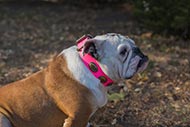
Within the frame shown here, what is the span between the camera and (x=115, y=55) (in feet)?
11.8

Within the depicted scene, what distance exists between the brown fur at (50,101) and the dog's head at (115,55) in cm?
25

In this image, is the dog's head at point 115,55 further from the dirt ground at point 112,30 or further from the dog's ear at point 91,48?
the dirt ground at point 112,30

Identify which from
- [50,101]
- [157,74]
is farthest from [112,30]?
[50,101]

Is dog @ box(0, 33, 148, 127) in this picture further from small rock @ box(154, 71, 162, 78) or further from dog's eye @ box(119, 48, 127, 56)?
small rock @ box(154, 71, 162, 78)

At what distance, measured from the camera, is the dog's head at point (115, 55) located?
11.7ft

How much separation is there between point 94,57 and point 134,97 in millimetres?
1578

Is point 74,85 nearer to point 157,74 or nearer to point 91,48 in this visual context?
point 91,48

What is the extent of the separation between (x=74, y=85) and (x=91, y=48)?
0.32 meters

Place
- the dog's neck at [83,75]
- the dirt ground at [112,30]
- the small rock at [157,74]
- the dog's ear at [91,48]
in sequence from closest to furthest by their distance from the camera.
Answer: the dog's ear at [91,48] → the dog's neck at [83,75] → the dirt ground at [112,30] → the small rock at [157,74]

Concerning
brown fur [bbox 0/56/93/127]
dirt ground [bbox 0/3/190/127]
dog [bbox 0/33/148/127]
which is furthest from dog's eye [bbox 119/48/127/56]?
dirt ground [bbox 0/3/190/127]

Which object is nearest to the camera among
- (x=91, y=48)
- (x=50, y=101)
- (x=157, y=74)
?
(x=91, y=48)

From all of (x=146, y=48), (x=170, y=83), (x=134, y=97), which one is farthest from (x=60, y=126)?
(x=146, y=48)

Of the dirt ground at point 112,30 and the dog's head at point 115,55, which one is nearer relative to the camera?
the dog's head at point 115,55

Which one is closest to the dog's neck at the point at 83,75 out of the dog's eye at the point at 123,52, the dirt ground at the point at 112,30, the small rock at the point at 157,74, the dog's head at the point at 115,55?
the dog's head at the point at 115,55
